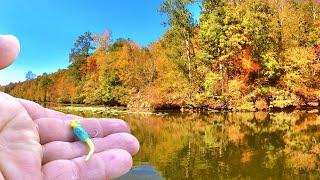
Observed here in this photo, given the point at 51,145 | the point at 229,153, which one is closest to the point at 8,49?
the point at 51,145

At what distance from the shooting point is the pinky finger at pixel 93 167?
7.52 feet

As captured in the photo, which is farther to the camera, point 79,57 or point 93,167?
point 79,57

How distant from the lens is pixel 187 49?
138 ft

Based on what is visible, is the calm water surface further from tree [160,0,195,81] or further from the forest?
tree [160,0,195,81]

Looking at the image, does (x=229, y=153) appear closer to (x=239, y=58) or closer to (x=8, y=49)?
(x=8, y=49)

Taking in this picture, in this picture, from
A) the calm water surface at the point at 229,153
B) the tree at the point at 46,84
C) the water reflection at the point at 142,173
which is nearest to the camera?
the water reflection at the point at 142,173

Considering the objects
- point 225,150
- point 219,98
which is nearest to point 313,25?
point 219,98

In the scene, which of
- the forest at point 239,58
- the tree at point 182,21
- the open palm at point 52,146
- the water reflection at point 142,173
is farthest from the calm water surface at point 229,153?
the tree at point 182,21

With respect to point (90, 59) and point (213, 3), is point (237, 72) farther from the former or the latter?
point (90, 59)

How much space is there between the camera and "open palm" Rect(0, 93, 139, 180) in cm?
220

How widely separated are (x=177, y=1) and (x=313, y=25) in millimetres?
11222

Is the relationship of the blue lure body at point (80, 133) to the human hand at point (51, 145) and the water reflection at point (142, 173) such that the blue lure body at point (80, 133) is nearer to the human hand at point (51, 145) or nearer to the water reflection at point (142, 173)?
the human hand at point (51, 145)

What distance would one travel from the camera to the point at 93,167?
7.89 ft

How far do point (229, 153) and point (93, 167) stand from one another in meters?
10.9
